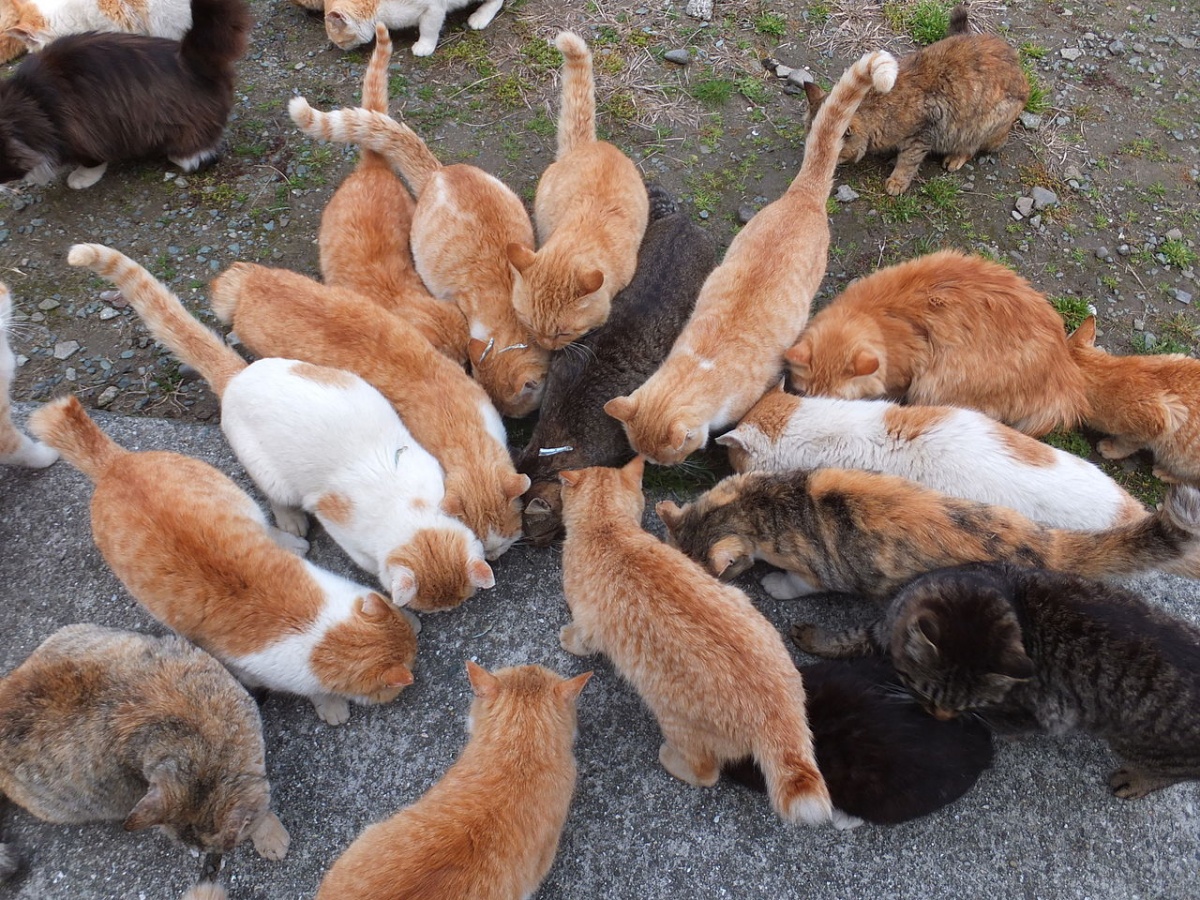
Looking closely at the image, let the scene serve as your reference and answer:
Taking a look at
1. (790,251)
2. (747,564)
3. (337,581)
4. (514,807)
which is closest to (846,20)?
(790,251)

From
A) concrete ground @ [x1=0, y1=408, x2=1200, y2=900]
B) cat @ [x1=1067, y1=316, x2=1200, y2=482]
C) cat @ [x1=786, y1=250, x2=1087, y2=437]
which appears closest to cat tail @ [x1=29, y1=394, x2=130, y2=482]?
concrete ground @ [x1=0, y1=408, x2=1200, y2=900]

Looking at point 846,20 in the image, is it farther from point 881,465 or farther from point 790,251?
point 881,465

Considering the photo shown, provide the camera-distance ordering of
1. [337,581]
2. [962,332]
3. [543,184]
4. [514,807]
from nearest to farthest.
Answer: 1. [514,807]
2. [337,581]
3. [962,332]
4. [543,184]

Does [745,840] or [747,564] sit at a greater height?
[747,564]

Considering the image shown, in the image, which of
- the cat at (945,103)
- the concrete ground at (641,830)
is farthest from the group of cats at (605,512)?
the cat at (945,103)

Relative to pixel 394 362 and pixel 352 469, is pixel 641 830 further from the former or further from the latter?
pixel 394 362

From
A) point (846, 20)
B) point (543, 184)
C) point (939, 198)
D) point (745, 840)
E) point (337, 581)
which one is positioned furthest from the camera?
point (846, 20)

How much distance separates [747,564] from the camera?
11.0 ft

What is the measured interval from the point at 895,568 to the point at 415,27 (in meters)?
5.78

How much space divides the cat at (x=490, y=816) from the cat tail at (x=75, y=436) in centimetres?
211

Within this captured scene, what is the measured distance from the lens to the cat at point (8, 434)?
3.51m

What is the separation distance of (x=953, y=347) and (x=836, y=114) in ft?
5.48

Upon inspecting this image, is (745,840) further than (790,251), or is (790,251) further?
(790,251)

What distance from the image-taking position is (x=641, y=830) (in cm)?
297
